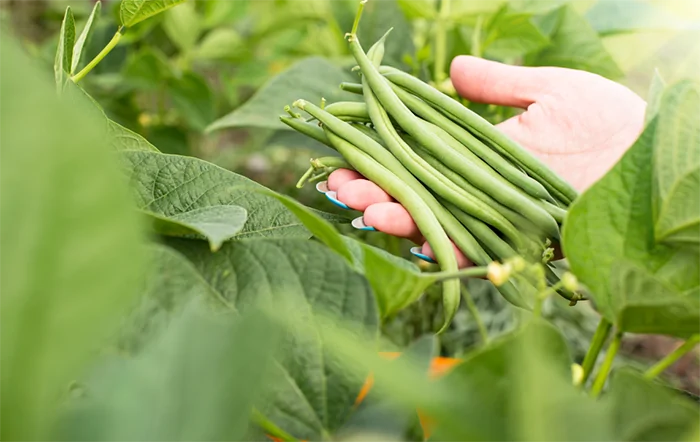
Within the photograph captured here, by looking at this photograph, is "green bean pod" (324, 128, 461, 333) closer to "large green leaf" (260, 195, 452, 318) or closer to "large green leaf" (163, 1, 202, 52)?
"large green leaf" (260, 195, 452, 318)

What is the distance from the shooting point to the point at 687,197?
229 millimetres

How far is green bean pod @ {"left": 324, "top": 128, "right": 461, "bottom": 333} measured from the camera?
0.37 metres

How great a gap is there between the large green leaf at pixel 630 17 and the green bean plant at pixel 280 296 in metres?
0.36

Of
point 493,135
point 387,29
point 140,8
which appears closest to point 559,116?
point 493,135

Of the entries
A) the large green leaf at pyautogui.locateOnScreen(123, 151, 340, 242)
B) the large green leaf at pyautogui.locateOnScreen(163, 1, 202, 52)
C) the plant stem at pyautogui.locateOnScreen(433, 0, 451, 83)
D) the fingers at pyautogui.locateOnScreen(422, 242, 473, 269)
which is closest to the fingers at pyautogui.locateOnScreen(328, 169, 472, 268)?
the fingers at pyautogui.locateOnScreen(422, 242, 473, 269)

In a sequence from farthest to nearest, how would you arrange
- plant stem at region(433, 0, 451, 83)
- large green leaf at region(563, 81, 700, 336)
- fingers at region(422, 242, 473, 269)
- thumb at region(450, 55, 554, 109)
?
plant stem at region(433, 0, 451, 83), thumb at region(450, 55, 554, 109), fingers at region(422, 242, 473, 269), large green leaf at region(563, 81, 700, 336)

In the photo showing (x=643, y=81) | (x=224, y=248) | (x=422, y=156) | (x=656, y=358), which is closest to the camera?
(x=224, y=248)

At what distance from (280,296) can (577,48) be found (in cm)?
55

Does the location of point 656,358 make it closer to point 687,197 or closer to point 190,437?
point 687,197

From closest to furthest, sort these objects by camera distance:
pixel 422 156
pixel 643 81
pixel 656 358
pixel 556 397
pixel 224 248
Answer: pixel 556 397 → pixel 224 248 → pixel 422 156 → pixel 656 358 → pixel 643 81

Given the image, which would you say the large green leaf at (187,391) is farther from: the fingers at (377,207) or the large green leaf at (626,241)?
the fingers at (377,207)

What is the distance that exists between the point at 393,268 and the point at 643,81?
1102mm

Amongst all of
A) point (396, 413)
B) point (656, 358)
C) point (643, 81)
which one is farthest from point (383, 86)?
point (643, 81)

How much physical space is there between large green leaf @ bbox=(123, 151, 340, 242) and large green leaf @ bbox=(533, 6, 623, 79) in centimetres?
46
